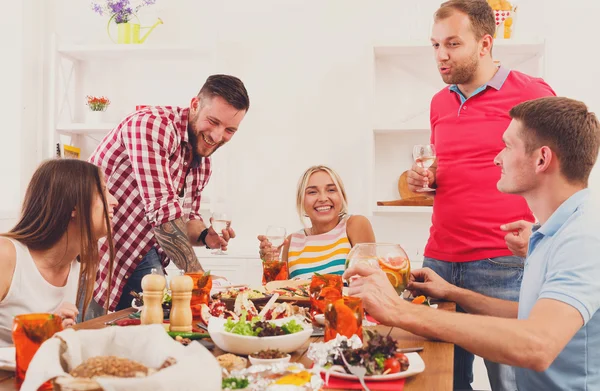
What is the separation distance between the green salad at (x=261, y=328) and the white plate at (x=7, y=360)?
0.41 m

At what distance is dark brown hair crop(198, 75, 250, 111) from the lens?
8.71 ft

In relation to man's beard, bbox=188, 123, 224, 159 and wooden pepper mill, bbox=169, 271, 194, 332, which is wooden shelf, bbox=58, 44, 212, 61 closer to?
man's beard, bbox=188, 123, 224, 159

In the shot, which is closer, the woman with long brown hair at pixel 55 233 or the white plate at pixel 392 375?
the white plate at pixel 392 375

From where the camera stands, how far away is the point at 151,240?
2.66 m

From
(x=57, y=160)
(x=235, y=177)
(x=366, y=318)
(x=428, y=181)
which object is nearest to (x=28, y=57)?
(x=235, y=177)

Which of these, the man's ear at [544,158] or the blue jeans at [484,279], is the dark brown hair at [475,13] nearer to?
the blue jeans at [484,279]

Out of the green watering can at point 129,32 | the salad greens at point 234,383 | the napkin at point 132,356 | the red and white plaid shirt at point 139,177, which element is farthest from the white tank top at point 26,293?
the green watering can at point 129,32

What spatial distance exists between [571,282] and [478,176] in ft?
3.82

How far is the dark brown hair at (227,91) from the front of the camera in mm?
2656

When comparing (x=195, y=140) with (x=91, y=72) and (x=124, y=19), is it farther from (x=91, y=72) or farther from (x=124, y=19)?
(x=91, y=72)

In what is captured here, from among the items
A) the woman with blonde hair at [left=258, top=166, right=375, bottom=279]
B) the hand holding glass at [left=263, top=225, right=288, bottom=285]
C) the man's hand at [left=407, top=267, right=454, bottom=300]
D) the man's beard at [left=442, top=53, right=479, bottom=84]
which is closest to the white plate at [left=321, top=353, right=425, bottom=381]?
the man's hand at [left=407, top=267, right=454, bottom=300]

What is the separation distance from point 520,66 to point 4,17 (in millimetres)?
2993

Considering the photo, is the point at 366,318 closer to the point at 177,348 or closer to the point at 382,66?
the point at 177,348

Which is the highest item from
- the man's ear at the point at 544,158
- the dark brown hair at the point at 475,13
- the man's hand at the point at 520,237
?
the dark brown hair at the point at 475,13
